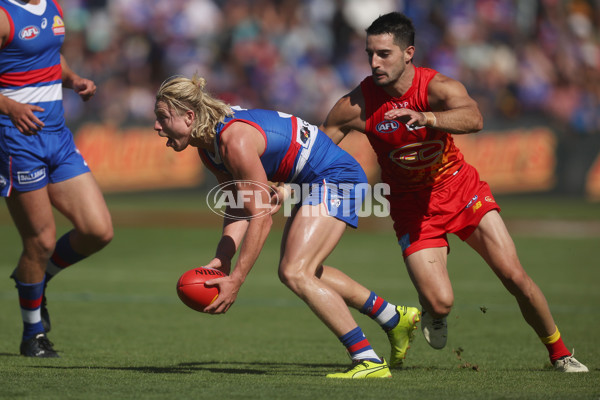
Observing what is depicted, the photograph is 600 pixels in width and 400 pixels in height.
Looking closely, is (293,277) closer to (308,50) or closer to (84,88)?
(84,88)

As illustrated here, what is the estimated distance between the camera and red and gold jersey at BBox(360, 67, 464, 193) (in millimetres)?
6504

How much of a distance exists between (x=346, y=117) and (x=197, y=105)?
1.27 m

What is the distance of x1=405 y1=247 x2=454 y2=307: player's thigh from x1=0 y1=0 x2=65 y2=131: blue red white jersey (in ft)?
9.56

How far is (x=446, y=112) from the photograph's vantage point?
607 cm

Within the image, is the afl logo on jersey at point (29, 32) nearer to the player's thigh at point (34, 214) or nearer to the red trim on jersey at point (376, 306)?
the player's thigh at point (34, 214)

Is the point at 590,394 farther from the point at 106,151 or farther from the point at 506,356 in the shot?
the point at 106,151

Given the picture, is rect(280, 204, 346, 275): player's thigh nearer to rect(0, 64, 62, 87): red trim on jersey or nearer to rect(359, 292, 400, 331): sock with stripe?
rect(359, 292, 400, 331): sock with stripe

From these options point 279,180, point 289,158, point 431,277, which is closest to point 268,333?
point 431,277

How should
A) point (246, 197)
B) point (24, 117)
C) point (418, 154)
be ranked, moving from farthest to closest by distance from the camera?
point (418, 154) < point (24, 117) < point (246, 197)

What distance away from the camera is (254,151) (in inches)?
222

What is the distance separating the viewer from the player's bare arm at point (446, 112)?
5.79 metres

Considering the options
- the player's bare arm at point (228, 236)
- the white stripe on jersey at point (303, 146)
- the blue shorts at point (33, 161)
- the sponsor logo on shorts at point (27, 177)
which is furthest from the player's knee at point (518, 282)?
the sponsor logo on shorts at point (27, 177)

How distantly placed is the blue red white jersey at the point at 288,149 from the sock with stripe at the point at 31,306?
1842 mm

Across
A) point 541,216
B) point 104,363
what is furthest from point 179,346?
point 541,216
